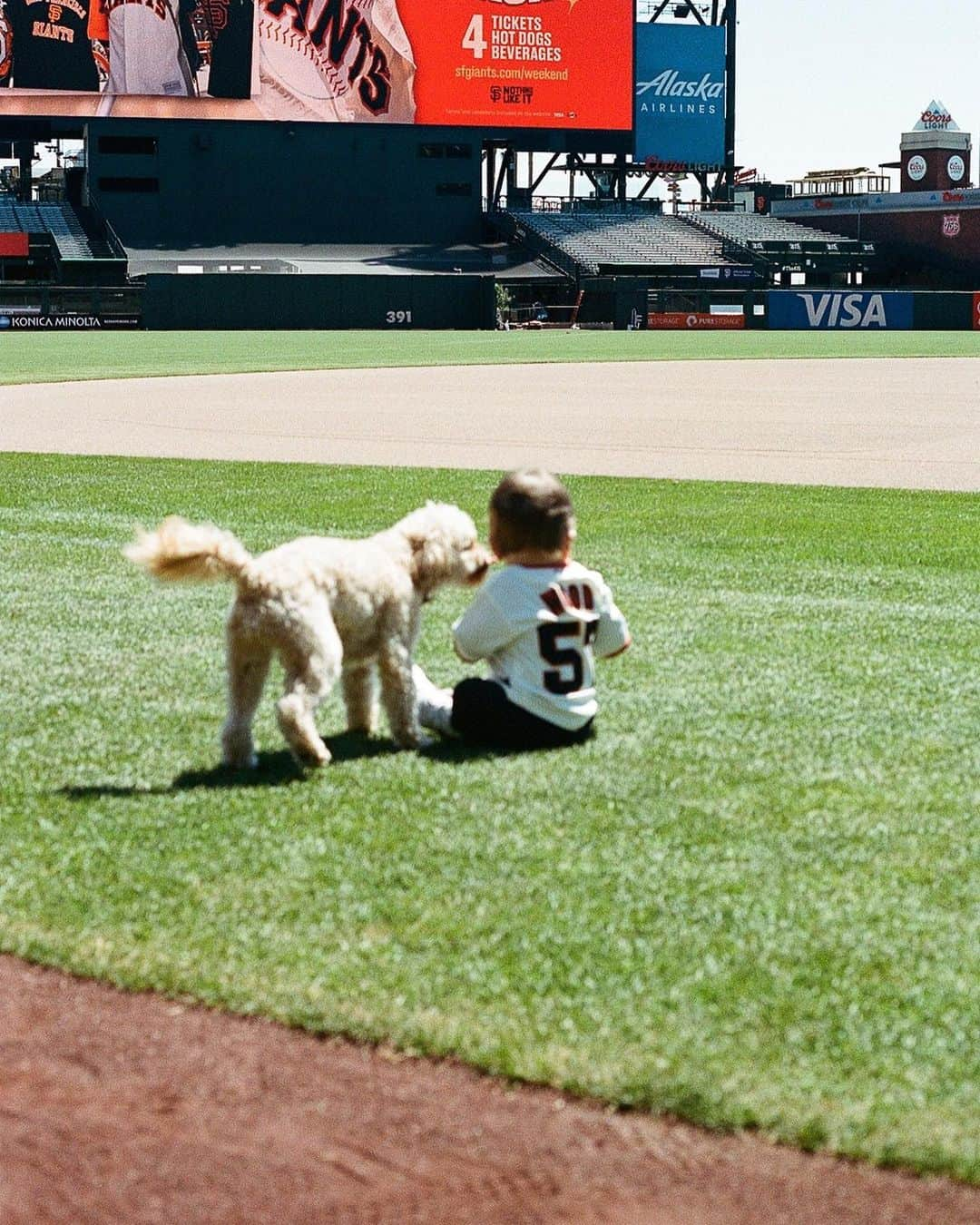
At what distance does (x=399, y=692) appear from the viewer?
494 cm

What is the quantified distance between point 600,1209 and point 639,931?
1.07m

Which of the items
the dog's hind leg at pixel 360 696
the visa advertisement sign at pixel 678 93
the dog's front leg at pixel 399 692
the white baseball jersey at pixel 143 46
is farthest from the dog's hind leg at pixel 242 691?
the visa advertisement sign at pixel 678 93

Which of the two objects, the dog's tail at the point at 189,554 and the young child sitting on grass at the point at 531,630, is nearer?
the dog's tail at the point at 189,554

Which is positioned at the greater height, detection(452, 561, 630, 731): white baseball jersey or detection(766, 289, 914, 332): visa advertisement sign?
detection(766, 289, 914, 332): visa advertisement sign

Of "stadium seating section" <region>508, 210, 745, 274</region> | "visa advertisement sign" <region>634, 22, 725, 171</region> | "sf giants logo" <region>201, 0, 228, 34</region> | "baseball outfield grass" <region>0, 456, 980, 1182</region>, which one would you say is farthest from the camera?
"visa advertisement sign" <region>634, 22, 725, 171</region>

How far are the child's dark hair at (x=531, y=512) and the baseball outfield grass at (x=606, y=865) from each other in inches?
25.0

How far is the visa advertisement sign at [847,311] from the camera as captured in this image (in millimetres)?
56469

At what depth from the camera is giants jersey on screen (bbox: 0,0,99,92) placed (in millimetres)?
61219

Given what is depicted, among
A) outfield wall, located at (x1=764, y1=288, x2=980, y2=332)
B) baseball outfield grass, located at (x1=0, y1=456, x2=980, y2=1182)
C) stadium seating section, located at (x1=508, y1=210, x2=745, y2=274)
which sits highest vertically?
stadium seating section, located at (x1=508, y1=210, x2=745, y2=274)

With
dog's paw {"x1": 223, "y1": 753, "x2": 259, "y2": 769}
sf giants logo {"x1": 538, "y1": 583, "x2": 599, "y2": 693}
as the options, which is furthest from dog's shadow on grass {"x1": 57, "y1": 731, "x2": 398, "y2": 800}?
sf giants logo {"x1": 538, "y1": 583, "x2": 599, "y2": 693}

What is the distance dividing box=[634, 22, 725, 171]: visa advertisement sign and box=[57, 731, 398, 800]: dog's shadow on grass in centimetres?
7232

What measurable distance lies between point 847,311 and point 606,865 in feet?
182

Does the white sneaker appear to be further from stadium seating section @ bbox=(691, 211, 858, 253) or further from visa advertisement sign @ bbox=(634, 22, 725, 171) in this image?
visa advertisement sign @ bbox=(634, 22, 725, 171)

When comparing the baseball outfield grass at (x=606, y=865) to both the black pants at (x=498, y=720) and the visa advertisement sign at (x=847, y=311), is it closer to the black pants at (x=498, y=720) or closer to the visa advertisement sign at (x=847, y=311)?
the black pants at (x=498, y=720)
